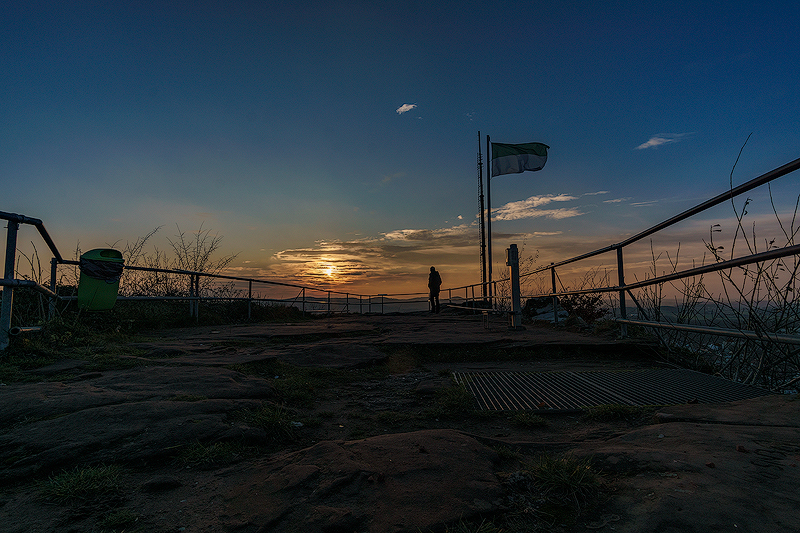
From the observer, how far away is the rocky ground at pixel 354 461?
1.37 metres

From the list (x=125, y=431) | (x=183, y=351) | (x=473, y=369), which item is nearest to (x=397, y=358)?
(x=473, y=369)

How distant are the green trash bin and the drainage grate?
4.81 metres

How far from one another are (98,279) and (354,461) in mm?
5393

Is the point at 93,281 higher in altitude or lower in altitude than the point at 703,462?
higher

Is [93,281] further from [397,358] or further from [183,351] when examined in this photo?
[397,358]

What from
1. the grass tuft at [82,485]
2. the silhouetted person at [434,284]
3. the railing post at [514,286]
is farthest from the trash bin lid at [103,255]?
the silhouetted person at [434,284]

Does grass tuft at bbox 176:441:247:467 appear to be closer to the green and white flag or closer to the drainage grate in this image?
the drainage grate

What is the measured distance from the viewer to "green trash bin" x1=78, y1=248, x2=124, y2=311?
5461mm

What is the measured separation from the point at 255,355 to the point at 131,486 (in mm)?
3054

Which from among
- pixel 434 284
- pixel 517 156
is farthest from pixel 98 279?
pixel 517 156

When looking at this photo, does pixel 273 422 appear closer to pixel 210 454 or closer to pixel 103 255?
pixel 210 454

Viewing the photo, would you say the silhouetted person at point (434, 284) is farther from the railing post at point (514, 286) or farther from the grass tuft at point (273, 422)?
the grass tuft at point (273, 422)

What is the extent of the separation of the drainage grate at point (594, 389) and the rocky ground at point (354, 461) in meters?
0.27

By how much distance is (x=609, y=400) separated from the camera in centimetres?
287
